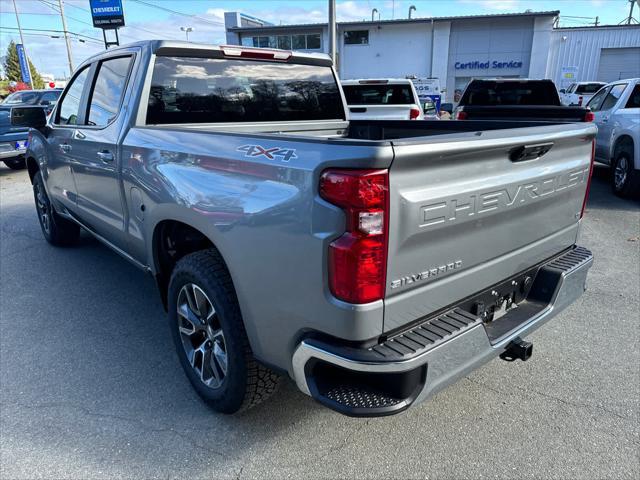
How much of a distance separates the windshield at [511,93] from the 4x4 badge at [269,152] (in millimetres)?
9010

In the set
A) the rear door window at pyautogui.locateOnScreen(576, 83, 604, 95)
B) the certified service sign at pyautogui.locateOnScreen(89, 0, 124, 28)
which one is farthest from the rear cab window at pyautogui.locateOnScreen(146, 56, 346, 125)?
the rear door window at pyautogui.locateOnScreen(576, 83, 604, 95)

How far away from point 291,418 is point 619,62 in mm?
40330

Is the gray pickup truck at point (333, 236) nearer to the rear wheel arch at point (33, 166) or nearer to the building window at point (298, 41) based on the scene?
the rear wheel arch at point (33, 166)

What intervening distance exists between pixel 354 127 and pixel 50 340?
309cm

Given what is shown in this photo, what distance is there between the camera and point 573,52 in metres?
34.4

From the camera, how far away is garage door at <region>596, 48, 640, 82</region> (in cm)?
3366

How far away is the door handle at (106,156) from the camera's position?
3402 mm

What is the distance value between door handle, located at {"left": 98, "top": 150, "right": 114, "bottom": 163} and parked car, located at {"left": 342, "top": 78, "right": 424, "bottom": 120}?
262 inches

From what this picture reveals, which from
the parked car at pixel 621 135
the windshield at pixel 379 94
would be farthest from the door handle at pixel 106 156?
the parked car at pixel 621 135

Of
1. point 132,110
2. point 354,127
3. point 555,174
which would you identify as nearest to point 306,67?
point 354,127

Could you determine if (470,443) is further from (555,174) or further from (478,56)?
(478,56)

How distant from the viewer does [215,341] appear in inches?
104

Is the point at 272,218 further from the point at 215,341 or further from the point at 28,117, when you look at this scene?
the point at 28,117

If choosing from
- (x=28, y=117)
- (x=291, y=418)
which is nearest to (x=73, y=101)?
(x=28, y=117)
